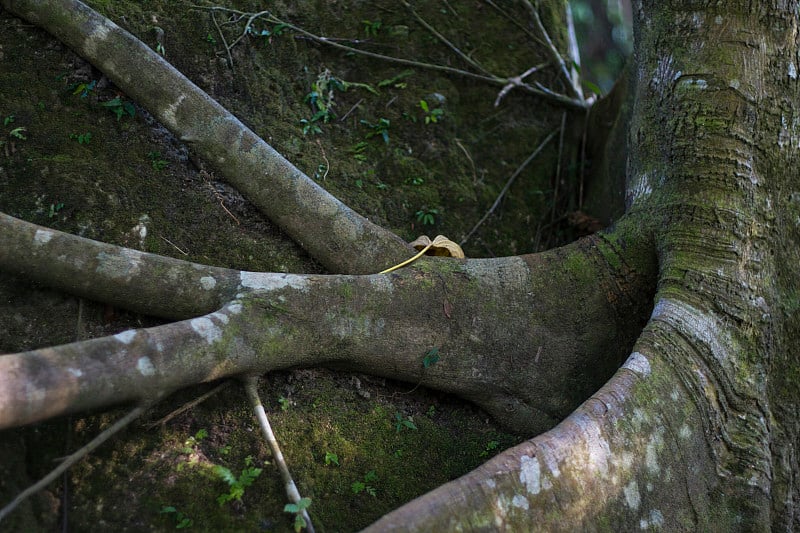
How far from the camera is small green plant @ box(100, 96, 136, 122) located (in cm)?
380

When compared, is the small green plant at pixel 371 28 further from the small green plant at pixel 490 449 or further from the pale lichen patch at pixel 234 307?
the small green plant at pixel 490 449

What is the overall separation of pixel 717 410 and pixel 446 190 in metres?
2.17

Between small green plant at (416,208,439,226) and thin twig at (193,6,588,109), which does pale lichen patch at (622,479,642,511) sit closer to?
small green plant at (416,208,439,226)

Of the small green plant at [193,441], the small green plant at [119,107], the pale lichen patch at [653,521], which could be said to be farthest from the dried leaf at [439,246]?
the small green plant at [119,107]

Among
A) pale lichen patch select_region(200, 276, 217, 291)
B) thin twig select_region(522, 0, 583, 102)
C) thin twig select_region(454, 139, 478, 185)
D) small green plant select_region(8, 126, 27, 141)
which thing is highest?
thin twig select_region(522, 0, 583, 102)

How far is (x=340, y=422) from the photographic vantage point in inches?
125

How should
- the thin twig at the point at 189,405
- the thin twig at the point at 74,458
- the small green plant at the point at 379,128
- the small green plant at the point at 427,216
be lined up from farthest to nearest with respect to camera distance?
the small green plant at the point at 379,128
the small green plant at the point at 427,216
the thin twig at the point at 189,405
the thin twig at the point at 74,458

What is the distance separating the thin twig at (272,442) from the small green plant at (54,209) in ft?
4.07

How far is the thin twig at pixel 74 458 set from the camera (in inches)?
93.7

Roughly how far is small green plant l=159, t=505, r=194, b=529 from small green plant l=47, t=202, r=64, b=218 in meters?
1.51

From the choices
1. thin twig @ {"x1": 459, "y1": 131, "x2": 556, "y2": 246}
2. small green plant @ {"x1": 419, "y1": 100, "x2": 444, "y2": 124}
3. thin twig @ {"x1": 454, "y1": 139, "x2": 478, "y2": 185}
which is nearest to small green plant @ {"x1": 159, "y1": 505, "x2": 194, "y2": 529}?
thin twig @ {"x1": 459, "y1": 131, "x2": 556, "y2": 246}

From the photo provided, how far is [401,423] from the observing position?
10.7ft

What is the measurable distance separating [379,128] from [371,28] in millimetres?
949

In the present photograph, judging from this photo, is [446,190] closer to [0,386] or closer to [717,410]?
[717,410]
